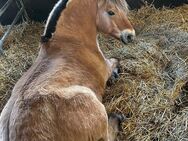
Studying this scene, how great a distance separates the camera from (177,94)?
3.27 metres

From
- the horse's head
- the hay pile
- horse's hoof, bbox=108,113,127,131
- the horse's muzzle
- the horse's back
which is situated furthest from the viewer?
the horse's muzzle

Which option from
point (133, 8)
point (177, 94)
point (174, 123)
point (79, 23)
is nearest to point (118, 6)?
point (79, 23)

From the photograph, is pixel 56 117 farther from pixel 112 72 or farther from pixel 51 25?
pixel 112 72

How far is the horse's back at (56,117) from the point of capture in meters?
2.30

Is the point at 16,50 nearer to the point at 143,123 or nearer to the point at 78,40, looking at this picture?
the point at 78,40

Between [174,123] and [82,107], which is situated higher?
[82,107]

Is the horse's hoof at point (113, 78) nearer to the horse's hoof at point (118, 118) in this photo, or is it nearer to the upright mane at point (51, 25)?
the horse's hoof at point (118, 118)

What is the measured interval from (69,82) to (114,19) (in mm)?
997

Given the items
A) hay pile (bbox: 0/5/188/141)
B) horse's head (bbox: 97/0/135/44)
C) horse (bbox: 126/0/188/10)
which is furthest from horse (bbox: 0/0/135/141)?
horse (bbox: 126/0/188/10)

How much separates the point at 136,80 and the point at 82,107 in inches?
42.4

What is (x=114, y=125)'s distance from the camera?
314cm

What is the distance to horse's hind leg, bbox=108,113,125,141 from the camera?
Result: 10.1 ft

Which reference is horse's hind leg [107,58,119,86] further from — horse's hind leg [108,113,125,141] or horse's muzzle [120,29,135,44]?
horse's hind leg [108,113,125,141]

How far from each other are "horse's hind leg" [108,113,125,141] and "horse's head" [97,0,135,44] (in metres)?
0.79
